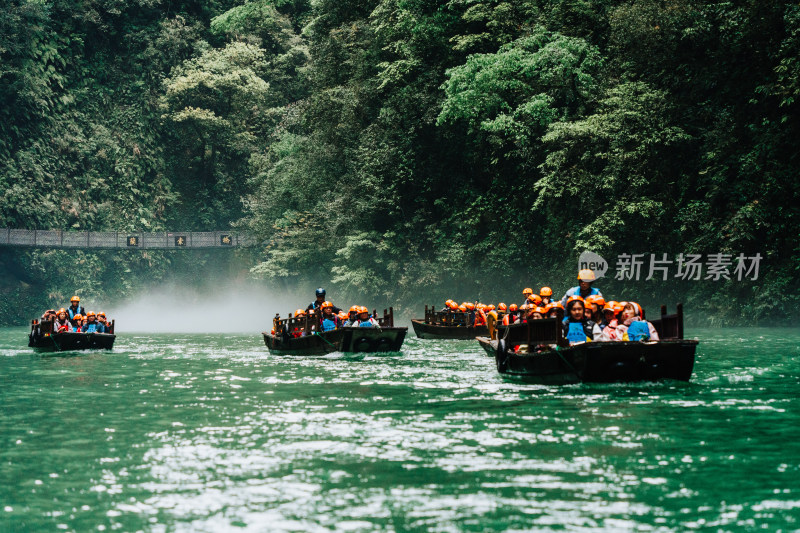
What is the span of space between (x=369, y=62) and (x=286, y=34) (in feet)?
78.9

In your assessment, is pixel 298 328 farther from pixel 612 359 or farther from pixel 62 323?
pixel 612 359

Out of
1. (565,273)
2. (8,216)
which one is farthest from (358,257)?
(8,216)

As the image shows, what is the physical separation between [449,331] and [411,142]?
635 inches

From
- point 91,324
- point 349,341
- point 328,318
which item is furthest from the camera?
point 91,324

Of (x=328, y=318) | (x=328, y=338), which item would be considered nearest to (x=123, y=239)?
(x=328, y=318)

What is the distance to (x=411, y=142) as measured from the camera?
163 ft

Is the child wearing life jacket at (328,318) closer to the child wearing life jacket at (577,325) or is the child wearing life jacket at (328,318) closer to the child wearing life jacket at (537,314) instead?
the child wearing life jacket at (537,314)

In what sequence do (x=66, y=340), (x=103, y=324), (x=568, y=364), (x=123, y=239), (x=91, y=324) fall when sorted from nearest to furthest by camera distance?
1. (x=568, y=364)
2. (x=66, y=340)
3. (x=91, y=324)
4. (x=103, y=324)
5. (x=123, y=239)

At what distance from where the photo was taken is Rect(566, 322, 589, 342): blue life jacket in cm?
1794

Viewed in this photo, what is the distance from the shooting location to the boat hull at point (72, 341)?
31.1m

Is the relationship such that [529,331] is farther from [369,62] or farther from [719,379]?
[369,62]

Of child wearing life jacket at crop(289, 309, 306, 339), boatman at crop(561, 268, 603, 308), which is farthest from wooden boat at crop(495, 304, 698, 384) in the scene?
child wearing life jacket at crop(289, 309, 306, 339)

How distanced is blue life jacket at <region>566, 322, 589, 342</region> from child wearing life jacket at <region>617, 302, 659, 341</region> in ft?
2.04

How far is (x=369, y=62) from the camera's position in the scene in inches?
2124
